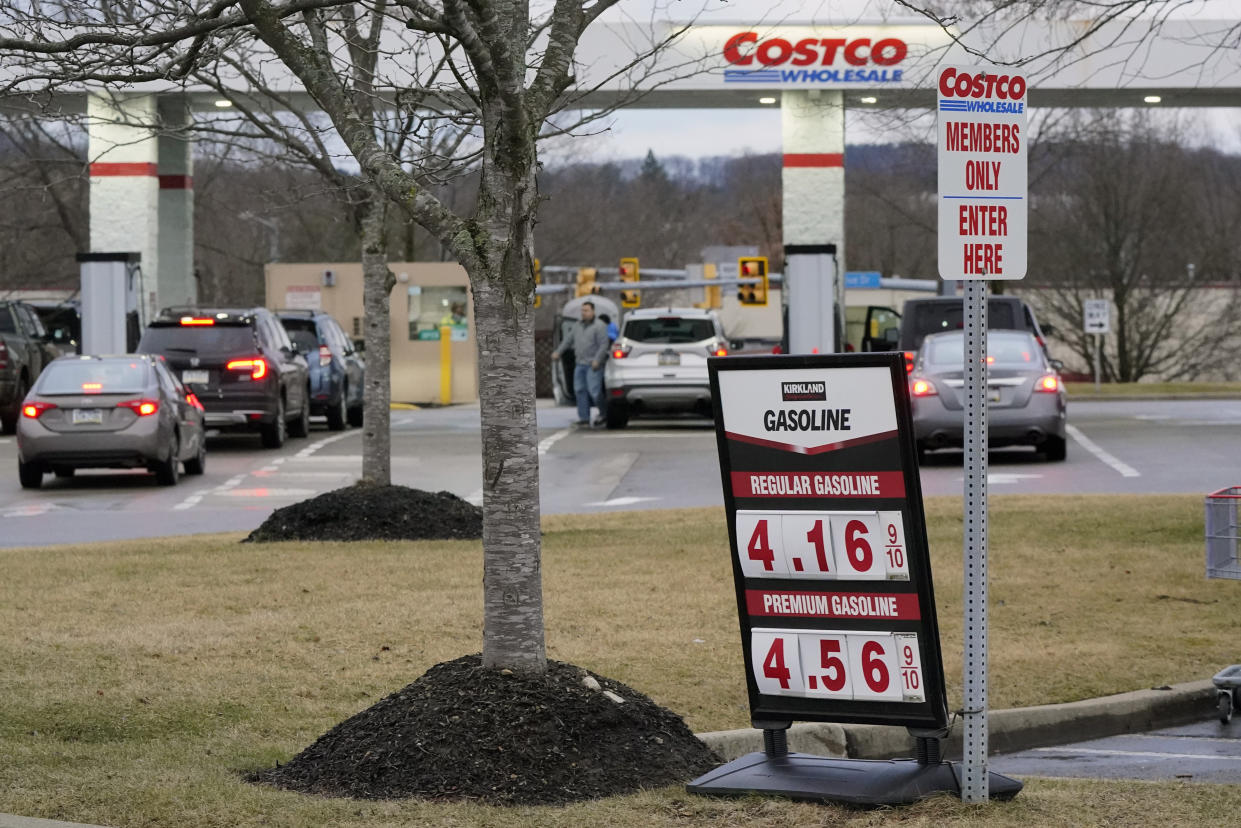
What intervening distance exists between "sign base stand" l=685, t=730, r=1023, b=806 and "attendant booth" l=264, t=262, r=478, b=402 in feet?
102

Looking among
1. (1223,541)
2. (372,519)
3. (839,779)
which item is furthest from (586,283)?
(839,779)

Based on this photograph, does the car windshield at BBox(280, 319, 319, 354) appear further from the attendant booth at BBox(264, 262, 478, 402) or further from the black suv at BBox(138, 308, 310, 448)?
the attendant booth at BBox(264, 262, 478, 402)

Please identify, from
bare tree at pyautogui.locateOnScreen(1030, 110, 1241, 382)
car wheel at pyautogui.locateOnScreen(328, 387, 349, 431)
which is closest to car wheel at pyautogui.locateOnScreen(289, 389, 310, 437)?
car wheel at pyautogui.locateOnScreen(328, 387, 349, 431)

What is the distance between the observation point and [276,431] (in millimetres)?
24906

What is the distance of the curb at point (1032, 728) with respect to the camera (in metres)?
7.66

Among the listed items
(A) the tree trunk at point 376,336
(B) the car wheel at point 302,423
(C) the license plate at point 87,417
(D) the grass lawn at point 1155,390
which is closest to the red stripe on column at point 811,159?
(B) the car wheel at point 302,423

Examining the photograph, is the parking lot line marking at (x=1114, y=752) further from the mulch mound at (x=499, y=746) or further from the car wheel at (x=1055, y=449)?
the car wheel at (x=1055, y=449)

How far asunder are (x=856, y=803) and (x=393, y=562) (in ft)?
23.1

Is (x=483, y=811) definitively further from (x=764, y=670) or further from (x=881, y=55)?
(x=881, y=55)

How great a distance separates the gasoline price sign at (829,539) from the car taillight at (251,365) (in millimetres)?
18545

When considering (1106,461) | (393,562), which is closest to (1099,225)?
(1106,461)

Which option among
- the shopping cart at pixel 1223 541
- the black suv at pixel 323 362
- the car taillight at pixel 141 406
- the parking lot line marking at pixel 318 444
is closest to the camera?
the shopping cart at pixel 1223 541

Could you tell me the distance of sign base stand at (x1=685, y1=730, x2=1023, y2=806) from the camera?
602 cm

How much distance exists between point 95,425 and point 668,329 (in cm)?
1029
